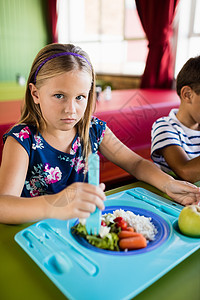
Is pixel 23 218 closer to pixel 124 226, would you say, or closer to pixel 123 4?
pixel 124 226

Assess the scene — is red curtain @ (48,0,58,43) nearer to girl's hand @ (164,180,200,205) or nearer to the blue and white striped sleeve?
the blue and white striped sleeve

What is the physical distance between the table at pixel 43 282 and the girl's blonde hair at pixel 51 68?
1.32ft

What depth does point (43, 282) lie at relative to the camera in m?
0.51

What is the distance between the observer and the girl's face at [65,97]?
772mm

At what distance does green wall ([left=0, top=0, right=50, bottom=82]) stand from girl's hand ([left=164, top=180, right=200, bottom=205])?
6397mm

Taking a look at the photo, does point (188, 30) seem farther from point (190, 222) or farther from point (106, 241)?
point (106, 241)

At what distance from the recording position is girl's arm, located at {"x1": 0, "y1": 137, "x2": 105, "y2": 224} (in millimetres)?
548

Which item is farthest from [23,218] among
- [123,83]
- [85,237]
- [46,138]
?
[123,83]

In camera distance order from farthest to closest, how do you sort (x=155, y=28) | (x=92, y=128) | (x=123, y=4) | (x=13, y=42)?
(x=13, y=42) < (x=123, y=4) < (x=155, y=28) < (x=92, y=128)

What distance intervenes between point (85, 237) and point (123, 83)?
4.65 m

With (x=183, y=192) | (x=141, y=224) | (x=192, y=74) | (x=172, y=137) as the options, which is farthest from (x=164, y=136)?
(x=141, y=224)

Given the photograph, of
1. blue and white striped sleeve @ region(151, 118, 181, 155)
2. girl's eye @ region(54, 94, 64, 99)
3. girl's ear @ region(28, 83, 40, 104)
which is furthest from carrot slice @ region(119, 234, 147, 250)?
blue and white striped sleeve @ region(151, 118, 181, 155)

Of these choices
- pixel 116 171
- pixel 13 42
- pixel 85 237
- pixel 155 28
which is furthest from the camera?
pixel 13 42

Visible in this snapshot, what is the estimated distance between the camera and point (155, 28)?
11.5 feet
